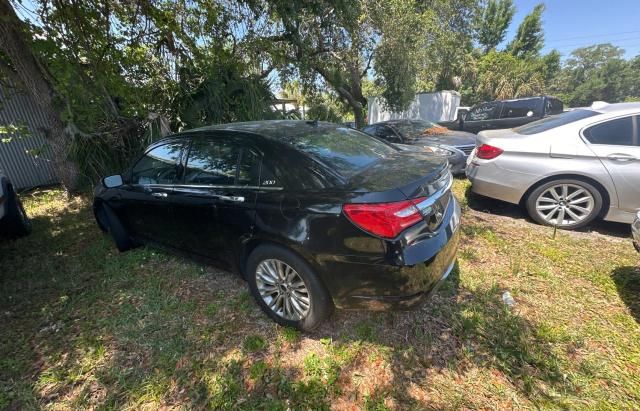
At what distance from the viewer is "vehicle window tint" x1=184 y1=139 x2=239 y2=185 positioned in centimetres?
239

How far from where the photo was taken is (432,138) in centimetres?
635

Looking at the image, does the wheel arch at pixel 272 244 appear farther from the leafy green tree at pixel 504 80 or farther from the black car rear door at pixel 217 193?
the leafy green tree at pixel 504 80

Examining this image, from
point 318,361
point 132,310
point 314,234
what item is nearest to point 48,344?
point 132,310

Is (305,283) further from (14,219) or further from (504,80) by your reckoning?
(504,80)

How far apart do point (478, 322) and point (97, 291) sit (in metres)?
3.64

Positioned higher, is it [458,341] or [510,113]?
[510,113]

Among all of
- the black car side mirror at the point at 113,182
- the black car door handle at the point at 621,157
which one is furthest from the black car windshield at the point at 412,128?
the black car side mirror at the point at 113,182

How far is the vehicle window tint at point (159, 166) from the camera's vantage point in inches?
111

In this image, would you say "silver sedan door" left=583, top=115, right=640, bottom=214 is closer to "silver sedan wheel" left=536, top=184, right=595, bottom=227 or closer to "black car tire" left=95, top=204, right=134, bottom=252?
"silver sedan wheel" left=536, top=184, right=595, bottom=227

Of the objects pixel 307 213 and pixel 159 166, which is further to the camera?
pixel 159 166

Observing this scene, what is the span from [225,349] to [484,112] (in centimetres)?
1007

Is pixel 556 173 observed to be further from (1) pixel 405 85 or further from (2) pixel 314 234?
(1) pixel 405 85

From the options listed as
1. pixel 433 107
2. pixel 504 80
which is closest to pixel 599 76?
pixel 504 80

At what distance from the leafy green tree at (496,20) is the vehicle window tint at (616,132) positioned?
3984 centimetres
